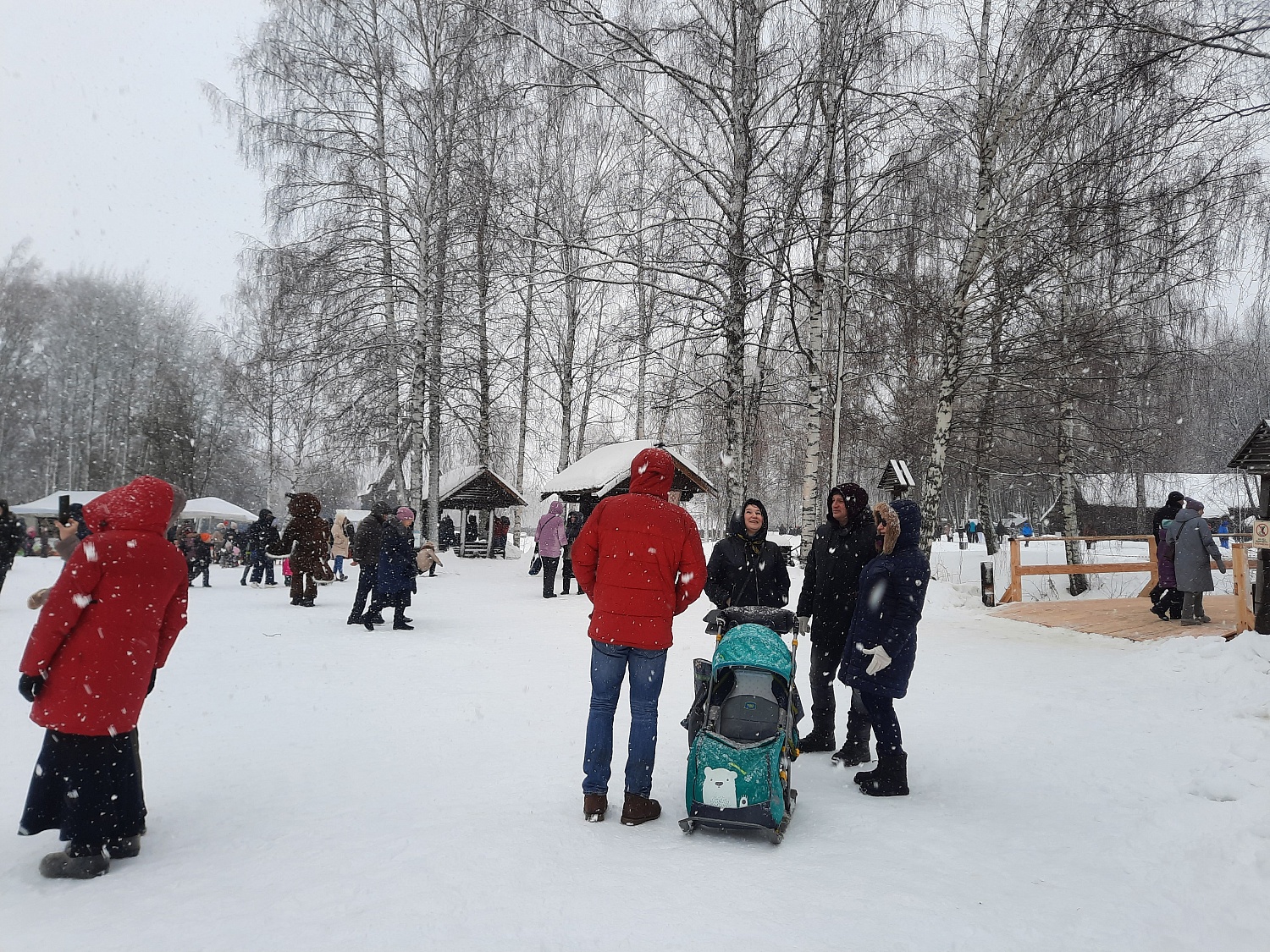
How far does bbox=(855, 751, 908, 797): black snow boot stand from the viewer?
470 cm

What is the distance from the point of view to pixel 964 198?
51.9ft

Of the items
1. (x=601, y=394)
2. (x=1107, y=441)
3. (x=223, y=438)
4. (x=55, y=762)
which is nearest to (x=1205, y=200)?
(x=55, y=762)

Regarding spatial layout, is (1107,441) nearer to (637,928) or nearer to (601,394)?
(601,394)

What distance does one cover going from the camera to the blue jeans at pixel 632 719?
414 cm

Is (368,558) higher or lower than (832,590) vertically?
lower

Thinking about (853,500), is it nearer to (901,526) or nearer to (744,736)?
(901,526)

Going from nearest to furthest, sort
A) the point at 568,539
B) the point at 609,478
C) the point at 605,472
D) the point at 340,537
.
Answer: the point at 568,539, the point at 340,537, the point at 609,478, the point at 605,472

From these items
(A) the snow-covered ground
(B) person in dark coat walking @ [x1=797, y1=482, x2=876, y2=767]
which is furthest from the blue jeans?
(B) person in dark coat walking @ [x1=797, y1=482, x2=876, y2=767]

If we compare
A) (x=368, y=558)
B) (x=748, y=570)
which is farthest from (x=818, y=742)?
(x=368, y=558)

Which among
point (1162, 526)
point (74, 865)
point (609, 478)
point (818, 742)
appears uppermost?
point (609, 478)

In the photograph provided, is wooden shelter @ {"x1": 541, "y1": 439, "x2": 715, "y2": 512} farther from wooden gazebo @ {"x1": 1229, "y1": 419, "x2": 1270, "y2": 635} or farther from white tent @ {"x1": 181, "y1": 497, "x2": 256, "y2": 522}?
white tent @ {"x1": 181, "y1": 497, "x2": 256, "y2": 522}

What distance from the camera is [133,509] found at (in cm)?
361

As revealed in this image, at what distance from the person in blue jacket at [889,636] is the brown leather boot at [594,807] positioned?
1.64 m

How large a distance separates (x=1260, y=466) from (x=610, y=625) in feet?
31.5
